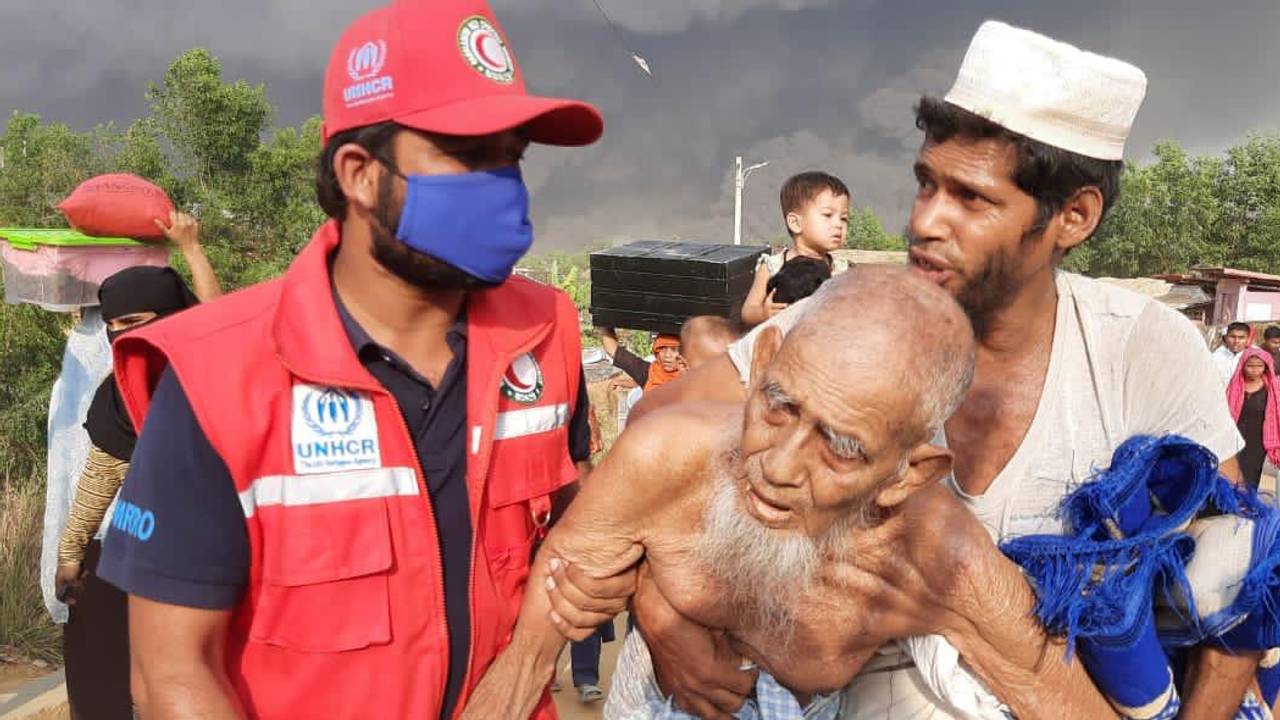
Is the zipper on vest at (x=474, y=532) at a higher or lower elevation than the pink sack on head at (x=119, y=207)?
lower

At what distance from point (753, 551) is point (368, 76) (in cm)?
130

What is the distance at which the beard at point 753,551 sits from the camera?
6.86 ft

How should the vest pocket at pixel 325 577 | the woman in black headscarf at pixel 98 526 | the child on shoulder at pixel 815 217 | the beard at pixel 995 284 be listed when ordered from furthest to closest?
the child on shoulder at pixel 815 217
the woman in black headscarf at pixel 98 526
the beard at pixel 995 284
the vest pocket at pixel 325 577

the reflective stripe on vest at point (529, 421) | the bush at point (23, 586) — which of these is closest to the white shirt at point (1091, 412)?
the reflective stripe on vest at point (529, 421)

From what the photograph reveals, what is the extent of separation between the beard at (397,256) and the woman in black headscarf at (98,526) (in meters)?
2.23

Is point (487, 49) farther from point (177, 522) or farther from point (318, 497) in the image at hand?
point (177, 522)

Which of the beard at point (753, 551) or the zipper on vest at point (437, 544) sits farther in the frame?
the beard at point (753, 551)

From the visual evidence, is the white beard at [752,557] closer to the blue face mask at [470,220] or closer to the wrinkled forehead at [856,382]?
the wrinkled forehead at [856,382]

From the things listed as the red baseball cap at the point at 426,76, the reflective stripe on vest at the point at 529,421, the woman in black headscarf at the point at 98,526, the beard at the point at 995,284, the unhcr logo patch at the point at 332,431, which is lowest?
the woman in black headscarf at the point at 98,526

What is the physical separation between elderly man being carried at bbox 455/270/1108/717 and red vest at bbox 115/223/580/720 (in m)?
0.25

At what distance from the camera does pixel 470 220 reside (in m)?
2.03

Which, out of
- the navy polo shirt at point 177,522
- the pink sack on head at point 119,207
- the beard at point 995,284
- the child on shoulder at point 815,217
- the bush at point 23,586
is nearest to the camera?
the navy polo shirt at point 177,522

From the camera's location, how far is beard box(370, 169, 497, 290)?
2.01 m

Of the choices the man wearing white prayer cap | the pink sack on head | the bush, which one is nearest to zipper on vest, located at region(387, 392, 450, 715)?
the man wearing white prayer cap
